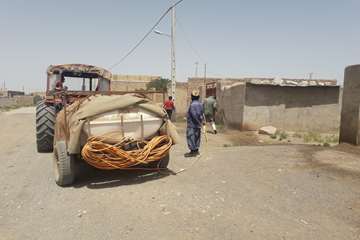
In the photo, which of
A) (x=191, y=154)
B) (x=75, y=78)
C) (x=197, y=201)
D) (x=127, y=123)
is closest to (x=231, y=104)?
Answer: (x=75, y=78)

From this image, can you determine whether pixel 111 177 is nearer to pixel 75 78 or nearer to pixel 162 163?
pixel 162 163

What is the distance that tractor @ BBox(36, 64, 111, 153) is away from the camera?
9078mm

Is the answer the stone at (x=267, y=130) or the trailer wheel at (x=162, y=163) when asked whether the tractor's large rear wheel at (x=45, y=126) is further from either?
the stone at (x=267, y=130)

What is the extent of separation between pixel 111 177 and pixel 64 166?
0.97m

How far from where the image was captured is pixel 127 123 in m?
6.12

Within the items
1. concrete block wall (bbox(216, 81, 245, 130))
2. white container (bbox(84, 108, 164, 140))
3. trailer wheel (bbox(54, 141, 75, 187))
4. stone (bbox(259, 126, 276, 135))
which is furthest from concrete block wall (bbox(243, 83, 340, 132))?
trailer wheel (bbox(54, 141, 75, 187))

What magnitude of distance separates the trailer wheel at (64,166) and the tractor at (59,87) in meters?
2.65

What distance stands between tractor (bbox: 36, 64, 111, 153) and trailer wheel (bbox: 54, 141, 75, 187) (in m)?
2.65

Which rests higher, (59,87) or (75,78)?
(75,78)

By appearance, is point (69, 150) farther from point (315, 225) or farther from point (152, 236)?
point (315, 225)

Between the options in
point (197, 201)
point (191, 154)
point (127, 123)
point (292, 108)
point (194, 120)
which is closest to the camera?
point (197, 201)

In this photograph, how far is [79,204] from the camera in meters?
5.09

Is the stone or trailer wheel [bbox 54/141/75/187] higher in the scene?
trailer wheel [bbox 54/141/75/187]

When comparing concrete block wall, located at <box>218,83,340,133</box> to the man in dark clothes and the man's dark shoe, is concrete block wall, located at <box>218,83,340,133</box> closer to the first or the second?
the man's dark shoe
